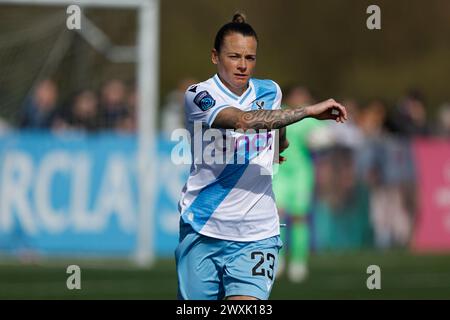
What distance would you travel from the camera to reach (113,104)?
20406 mm

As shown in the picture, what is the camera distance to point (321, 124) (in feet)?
65.3

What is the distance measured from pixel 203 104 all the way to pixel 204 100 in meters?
0.03

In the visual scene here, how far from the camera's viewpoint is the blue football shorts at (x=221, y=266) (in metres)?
8.30

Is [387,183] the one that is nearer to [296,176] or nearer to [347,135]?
[347,135]

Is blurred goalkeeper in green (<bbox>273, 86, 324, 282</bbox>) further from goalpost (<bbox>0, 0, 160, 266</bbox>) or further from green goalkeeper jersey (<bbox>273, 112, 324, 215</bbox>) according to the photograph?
goalpost (<bbox>0, 0, 160, 266</bbox>)

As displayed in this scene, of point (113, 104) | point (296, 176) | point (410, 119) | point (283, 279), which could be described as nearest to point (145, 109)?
point (113, 104)

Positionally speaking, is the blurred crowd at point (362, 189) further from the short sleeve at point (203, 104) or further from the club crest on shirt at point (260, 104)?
the short sleeve at point (203, 104)

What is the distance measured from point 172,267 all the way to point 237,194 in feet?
33.1

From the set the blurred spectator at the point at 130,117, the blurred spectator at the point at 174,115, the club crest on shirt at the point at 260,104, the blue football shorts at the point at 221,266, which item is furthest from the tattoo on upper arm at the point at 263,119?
the blurred spectator at the point at 174,115

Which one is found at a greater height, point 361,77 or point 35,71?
point 361,77

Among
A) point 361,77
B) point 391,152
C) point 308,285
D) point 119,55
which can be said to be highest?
point 361,77

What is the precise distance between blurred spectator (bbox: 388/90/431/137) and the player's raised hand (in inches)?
590

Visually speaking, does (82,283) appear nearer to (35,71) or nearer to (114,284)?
(114,284)

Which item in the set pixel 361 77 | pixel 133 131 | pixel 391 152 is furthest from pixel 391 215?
pixel 361 77
